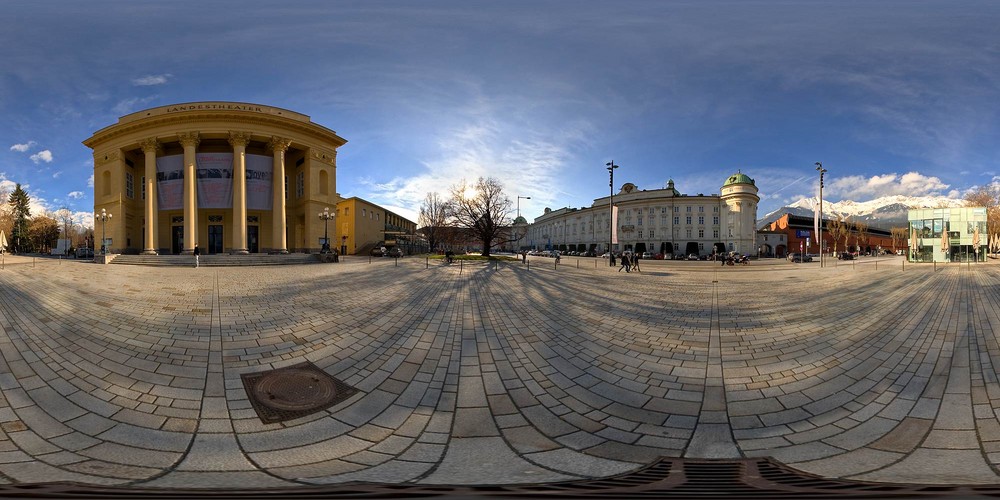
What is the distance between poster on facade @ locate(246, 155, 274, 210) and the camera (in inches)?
1396

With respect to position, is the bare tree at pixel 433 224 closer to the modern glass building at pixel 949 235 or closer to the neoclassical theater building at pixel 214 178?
the neoclassical theater building at pixel 214 178

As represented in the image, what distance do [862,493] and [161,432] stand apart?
5300mm

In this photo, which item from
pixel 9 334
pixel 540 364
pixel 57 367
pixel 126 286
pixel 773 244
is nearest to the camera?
pixel 57 367

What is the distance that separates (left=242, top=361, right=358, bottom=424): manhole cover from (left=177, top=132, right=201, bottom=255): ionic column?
36122 millimetres

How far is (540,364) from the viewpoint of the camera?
206 inches

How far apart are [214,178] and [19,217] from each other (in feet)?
202

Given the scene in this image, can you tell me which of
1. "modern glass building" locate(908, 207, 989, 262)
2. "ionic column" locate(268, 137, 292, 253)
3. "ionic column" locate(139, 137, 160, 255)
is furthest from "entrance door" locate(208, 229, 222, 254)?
"modern glass building" locate(908, 207, 989, 262)

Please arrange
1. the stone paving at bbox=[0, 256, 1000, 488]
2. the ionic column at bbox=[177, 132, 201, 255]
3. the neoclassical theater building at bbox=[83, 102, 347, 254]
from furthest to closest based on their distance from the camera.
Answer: the neoclassical theater building at bbox=[83, 102, 347, 254]
the ionic column at bbox=[177, 132, 201, 255]
the stone paving at bbox=[0, 256, 1000, 488]

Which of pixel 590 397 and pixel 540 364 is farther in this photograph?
pixel 540 364

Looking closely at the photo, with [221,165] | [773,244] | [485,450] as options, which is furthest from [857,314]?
[773,244]

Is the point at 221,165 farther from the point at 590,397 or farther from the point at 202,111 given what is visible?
the point at 590,397

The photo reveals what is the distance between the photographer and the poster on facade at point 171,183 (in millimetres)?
34562

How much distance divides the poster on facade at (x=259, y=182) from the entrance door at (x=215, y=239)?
4.43 metres

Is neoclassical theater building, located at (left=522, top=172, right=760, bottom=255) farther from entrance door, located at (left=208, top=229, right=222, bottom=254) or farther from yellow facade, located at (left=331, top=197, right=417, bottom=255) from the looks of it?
entrance door, located at (left=208, top=229, right=222, bottom=254)
